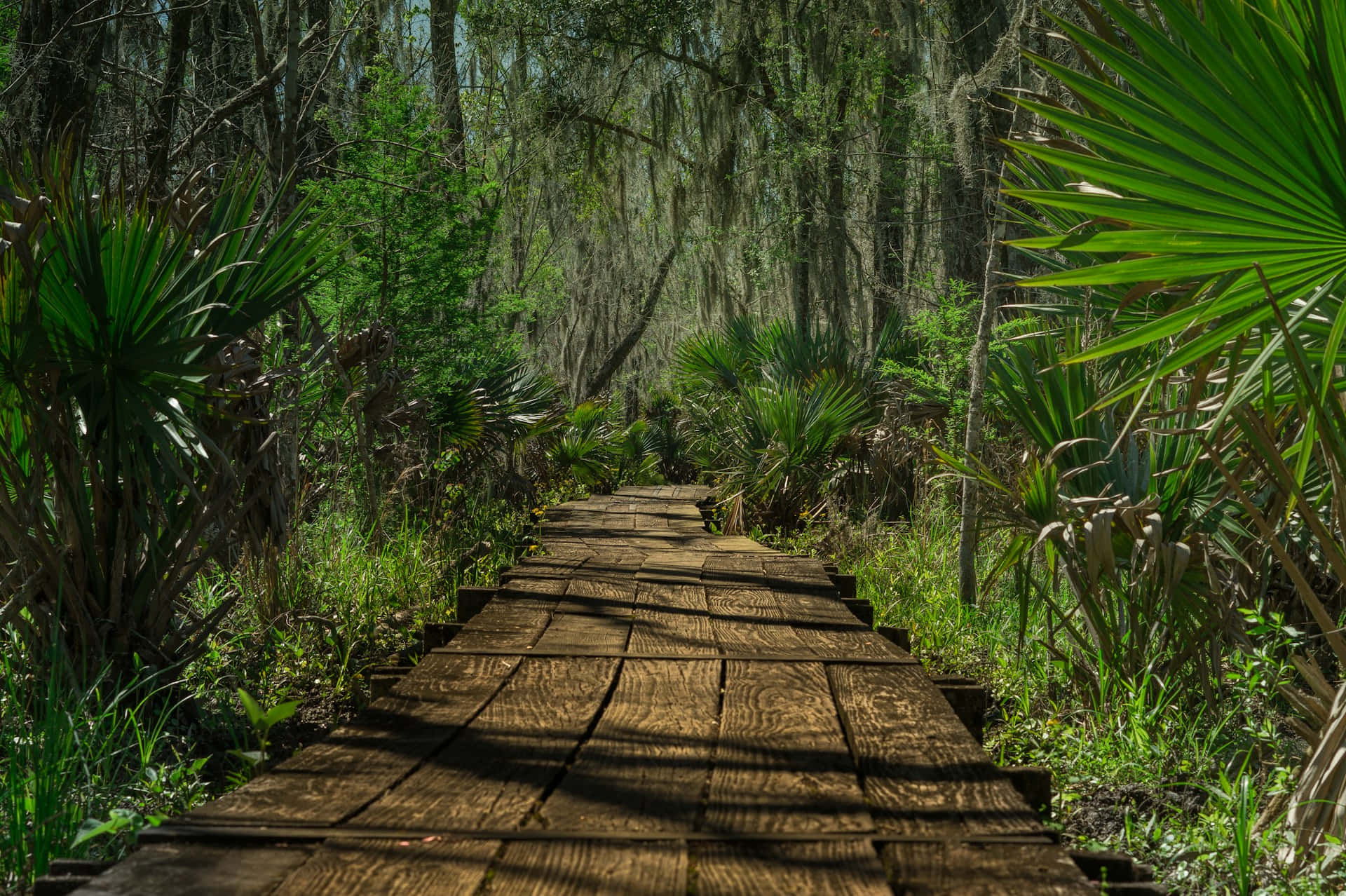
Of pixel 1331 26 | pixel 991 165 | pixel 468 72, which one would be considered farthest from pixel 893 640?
pixel 468 72

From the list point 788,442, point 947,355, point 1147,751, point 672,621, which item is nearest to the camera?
point 1147,751

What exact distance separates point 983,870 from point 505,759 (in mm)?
1106

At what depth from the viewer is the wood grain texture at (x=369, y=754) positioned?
7.00 ft

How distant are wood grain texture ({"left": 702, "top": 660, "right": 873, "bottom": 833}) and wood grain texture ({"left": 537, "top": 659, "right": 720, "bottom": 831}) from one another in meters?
0.05

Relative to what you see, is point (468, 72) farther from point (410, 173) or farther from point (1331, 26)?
point (1331, 26)

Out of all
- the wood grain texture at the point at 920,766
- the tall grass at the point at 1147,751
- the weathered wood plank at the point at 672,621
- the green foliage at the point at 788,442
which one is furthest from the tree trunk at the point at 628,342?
the wood grain texture at the point at 920,766

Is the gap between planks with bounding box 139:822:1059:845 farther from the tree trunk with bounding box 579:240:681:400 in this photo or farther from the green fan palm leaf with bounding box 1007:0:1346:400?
the tree trunk with bounding box 579:240:681:400

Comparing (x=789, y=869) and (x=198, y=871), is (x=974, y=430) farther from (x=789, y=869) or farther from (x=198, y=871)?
(x=198, y=871)

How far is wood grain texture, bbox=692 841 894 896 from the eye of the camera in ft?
5.88

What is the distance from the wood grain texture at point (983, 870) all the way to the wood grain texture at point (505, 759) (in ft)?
2.40

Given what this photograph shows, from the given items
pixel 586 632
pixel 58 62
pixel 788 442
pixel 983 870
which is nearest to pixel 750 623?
pixel 586 632

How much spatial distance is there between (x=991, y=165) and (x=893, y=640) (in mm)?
7044

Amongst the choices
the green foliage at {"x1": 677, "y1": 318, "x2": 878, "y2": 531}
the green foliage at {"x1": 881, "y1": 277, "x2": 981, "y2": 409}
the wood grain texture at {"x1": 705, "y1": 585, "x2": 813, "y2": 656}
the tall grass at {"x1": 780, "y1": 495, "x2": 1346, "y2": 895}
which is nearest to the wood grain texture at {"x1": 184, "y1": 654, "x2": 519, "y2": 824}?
the wood grain texture at {"x1": 705, "y1": 585, "x2": 813, "y2": 656}

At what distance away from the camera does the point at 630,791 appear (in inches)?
90.0
